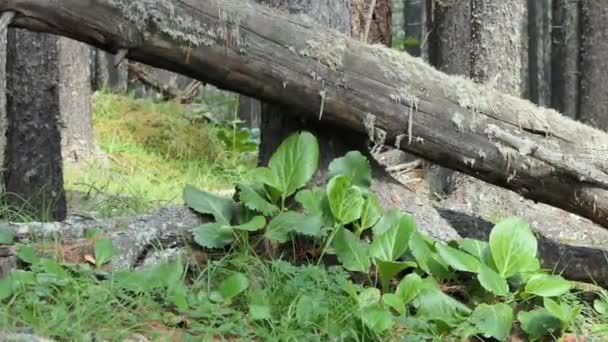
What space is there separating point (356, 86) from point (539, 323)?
1557 mm

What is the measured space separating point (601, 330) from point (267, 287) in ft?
5.65

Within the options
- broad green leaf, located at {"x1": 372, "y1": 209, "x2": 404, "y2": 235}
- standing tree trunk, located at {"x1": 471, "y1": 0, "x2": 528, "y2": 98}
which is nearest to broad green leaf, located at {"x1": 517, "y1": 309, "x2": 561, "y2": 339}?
broad green leaf, located at {"x1": 372, "y1": 209, "x2": 404, "y2": 235}

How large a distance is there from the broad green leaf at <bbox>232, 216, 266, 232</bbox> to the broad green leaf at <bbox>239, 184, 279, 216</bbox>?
0.26 ft

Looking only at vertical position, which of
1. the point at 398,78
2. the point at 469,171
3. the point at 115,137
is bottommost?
the point at 115,137

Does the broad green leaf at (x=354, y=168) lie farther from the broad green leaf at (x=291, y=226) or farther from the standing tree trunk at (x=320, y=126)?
the broad green leaf at (x=291, y=226)

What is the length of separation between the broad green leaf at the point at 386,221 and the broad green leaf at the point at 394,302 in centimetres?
49

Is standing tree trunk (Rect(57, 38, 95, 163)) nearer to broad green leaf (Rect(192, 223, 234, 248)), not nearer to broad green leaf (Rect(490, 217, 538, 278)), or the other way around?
broad green leaf (Rect(192, 223, 234, 248))

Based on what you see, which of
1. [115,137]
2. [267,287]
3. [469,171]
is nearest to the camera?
[267,287]

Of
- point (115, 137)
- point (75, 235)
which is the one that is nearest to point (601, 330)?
point (75, 235)

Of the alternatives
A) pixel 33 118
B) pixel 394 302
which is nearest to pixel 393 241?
pixel 394 302

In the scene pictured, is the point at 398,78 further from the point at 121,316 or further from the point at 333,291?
the point at 121,316

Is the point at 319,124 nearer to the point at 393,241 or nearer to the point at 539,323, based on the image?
the point at 393,241

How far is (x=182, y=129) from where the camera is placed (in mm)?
12672

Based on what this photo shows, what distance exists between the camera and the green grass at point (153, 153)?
951 cm
